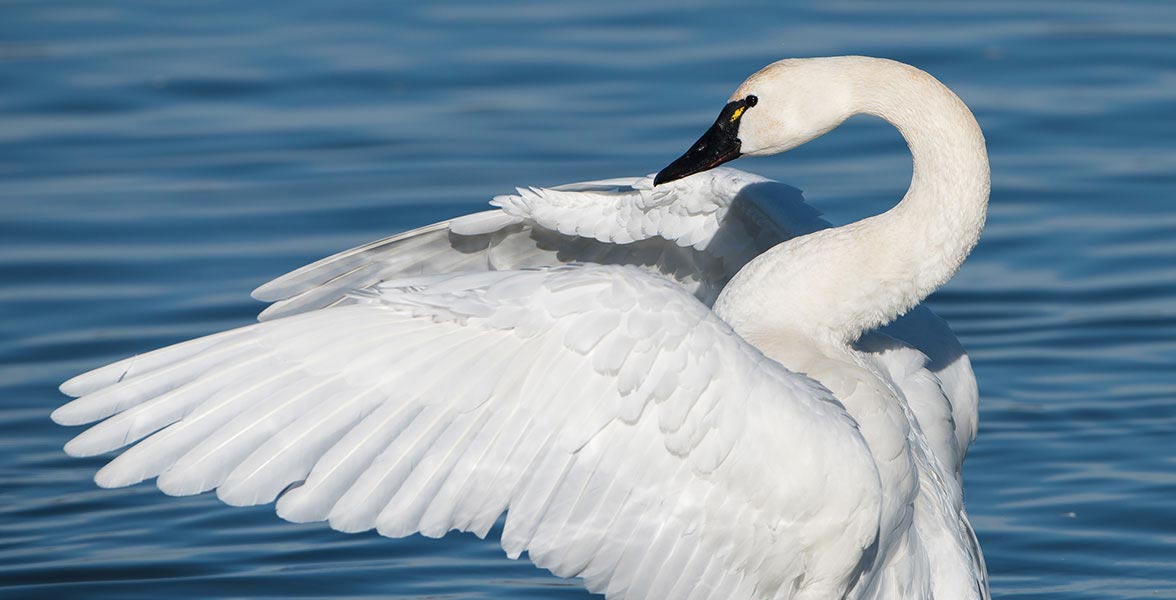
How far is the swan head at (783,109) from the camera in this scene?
5.57 meters

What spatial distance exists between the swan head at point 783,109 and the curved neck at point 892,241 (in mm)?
49

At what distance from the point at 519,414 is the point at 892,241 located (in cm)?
133

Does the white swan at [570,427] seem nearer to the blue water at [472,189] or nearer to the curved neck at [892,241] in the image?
the curved neck at [892,241]

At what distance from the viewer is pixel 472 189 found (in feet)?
34.9

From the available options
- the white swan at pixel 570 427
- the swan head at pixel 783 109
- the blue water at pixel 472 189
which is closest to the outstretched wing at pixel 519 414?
the white swan at pixel 570 427

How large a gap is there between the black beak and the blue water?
1997 millimetres

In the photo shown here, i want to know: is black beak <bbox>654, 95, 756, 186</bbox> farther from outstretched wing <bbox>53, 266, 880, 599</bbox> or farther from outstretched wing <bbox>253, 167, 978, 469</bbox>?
outstretched wing <bbox>53, 266, 880, 599</bbox>

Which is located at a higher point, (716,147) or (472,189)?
(716,147)

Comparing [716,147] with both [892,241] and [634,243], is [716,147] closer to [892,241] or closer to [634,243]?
[892,241]

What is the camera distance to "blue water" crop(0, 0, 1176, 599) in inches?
293

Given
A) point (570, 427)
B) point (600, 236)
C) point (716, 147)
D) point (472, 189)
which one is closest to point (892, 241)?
point (716, 147)

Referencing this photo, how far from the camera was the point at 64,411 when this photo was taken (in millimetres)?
4625

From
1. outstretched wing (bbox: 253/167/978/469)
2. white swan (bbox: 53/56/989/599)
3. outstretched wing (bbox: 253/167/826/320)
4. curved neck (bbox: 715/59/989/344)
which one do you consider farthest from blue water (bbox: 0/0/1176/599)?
white swan (bbox: 53/56/989/599)

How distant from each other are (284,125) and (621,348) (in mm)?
7229
